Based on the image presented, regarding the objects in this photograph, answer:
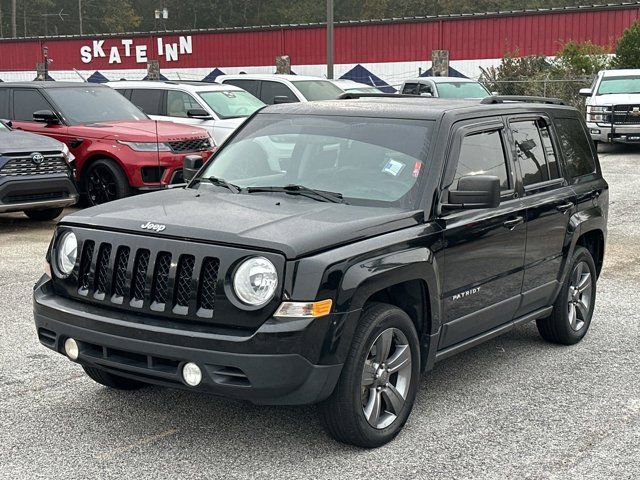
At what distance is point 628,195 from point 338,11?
76.8m

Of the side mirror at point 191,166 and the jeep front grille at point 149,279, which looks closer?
the jeep front grille at point 149,279

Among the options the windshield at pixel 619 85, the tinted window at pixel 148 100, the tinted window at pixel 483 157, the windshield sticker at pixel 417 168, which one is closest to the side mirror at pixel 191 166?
the windshield sticker at pixel 417 168

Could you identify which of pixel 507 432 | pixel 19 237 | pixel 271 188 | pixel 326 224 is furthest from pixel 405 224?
pixel 19 237

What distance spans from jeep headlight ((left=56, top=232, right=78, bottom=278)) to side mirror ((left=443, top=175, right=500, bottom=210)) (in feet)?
6.68

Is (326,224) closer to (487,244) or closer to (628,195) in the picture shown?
(487,244)

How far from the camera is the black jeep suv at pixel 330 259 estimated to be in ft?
14.4

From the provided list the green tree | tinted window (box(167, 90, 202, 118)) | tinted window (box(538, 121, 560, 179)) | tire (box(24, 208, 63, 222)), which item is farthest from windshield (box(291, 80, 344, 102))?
the green tree

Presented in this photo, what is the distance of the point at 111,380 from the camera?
5.54 meters

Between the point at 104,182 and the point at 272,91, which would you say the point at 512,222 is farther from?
the point at 272,91

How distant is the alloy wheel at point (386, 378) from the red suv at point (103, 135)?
827 cm

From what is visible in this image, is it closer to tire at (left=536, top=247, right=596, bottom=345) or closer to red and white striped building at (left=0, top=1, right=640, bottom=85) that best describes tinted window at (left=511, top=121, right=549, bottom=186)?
tire at (left=536, top=247, right=596, bottom=345)

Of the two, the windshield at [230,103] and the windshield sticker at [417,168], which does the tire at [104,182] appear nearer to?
the windshield at [230,103]

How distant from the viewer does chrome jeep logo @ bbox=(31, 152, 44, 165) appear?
1151 cm

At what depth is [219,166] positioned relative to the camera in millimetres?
6035
